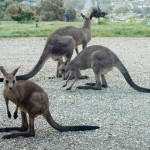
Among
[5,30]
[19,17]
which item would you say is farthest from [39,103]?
[19,17]

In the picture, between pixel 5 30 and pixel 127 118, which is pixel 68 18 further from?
pixel 127 118

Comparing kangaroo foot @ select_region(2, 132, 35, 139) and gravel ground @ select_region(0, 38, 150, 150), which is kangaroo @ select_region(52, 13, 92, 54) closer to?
gravel ground @ select_region(0, 38, 150, 150)

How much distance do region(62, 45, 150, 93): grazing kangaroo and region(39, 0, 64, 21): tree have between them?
15652mm

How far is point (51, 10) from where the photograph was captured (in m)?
23.4

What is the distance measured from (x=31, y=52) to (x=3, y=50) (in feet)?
2.75

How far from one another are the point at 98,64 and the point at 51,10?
1617cm

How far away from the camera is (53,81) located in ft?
28.0

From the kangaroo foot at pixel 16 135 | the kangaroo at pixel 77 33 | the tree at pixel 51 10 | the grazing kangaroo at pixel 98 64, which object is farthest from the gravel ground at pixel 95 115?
the tree at pixel 51 10

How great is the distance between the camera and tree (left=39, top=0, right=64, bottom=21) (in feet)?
76.2

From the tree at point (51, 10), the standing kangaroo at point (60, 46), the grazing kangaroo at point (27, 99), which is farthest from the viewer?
the tree at point (51, 10)

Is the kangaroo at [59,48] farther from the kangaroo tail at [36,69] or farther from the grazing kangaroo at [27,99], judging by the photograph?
the grazing kangaroo at [27,99]

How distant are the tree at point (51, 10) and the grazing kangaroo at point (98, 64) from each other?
1565 cm

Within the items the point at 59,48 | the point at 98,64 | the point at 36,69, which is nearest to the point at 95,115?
the point at 98,64

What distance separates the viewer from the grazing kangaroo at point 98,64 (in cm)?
760
